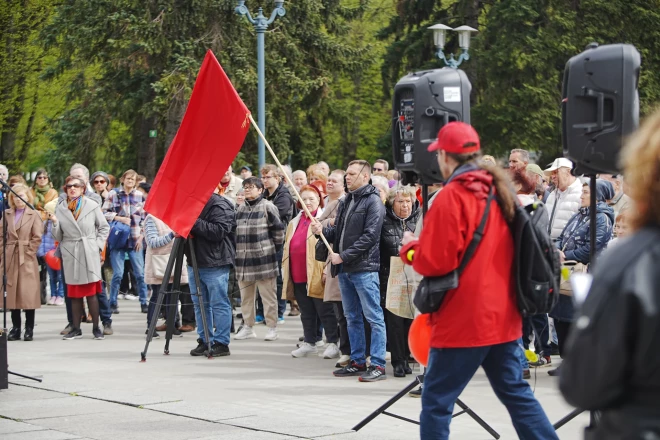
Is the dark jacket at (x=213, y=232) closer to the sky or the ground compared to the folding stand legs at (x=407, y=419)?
closer to the sky

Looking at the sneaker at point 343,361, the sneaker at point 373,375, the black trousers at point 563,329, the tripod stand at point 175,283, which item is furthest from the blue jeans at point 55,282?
the black trousers at point 563,329

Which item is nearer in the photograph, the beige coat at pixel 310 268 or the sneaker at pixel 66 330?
the beige coat at pixel 310 268

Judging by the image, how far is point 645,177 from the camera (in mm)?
2781

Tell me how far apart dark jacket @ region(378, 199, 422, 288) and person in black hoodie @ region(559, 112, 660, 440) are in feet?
24.1

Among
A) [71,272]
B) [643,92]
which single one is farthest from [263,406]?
[643,92]

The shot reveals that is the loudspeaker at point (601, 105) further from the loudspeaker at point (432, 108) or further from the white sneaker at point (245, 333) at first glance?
the white sneaker at point (245, 333)

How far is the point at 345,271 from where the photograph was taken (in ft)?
32.4

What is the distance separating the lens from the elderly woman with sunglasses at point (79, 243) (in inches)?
524

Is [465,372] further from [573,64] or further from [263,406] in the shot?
[263,406]

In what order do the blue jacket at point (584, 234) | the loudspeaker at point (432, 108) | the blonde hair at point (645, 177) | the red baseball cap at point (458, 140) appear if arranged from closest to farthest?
the blonde hair at point (645, 177)
the red baseball cap at point (458, 140)
the loudspeaker at point (432, 108)
the blue jacket at point (584, 234)

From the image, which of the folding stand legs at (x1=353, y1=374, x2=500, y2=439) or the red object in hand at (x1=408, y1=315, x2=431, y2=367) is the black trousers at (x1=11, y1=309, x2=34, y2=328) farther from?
the red object in hand at (x1=408, y1=315, x2=431, y2=367)

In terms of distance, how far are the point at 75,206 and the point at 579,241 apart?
6419 millimetres

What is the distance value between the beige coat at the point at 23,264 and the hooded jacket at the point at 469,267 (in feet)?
28.6

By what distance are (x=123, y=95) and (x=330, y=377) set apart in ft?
67.1
